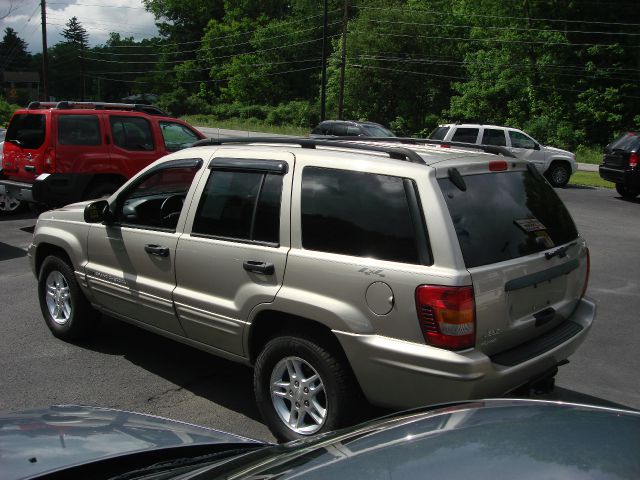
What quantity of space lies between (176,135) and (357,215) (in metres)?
9.04

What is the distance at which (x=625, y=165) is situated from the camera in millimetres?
17422

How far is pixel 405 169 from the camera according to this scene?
12.0ft

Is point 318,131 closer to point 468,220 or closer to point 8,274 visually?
point 8,274

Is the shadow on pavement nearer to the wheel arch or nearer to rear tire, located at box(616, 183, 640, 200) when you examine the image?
the wheel arch

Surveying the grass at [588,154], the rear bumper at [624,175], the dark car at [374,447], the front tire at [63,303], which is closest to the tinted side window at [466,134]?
the rear bumper at [624,175]

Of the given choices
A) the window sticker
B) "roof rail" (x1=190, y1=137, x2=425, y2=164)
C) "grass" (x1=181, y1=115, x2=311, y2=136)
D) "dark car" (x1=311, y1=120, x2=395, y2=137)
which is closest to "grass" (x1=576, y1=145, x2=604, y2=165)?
"dark car" (x1=311, y1=120, x2=395, y2=137)

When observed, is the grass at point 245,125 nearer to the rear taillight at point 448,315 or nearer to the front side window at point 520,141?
the front side window at point 520,141

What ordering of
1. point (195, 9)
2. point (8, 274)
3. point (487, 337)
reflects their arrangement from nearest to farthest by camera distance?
point (487, 337)
point (8, 274)
point (195, 9)

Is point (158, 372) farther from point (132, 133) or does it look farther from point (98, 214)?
point (132, 133)

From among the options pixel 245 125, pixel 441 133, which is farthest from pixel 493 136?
pixel 245 125

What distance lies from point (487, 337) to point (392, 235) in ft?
2.45

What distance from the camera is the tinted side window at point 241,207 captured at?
415cm

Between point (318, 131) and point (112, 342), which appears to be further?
point (318, 131)

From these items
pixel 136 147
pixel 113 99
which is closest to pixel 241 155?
pixel 136 147
